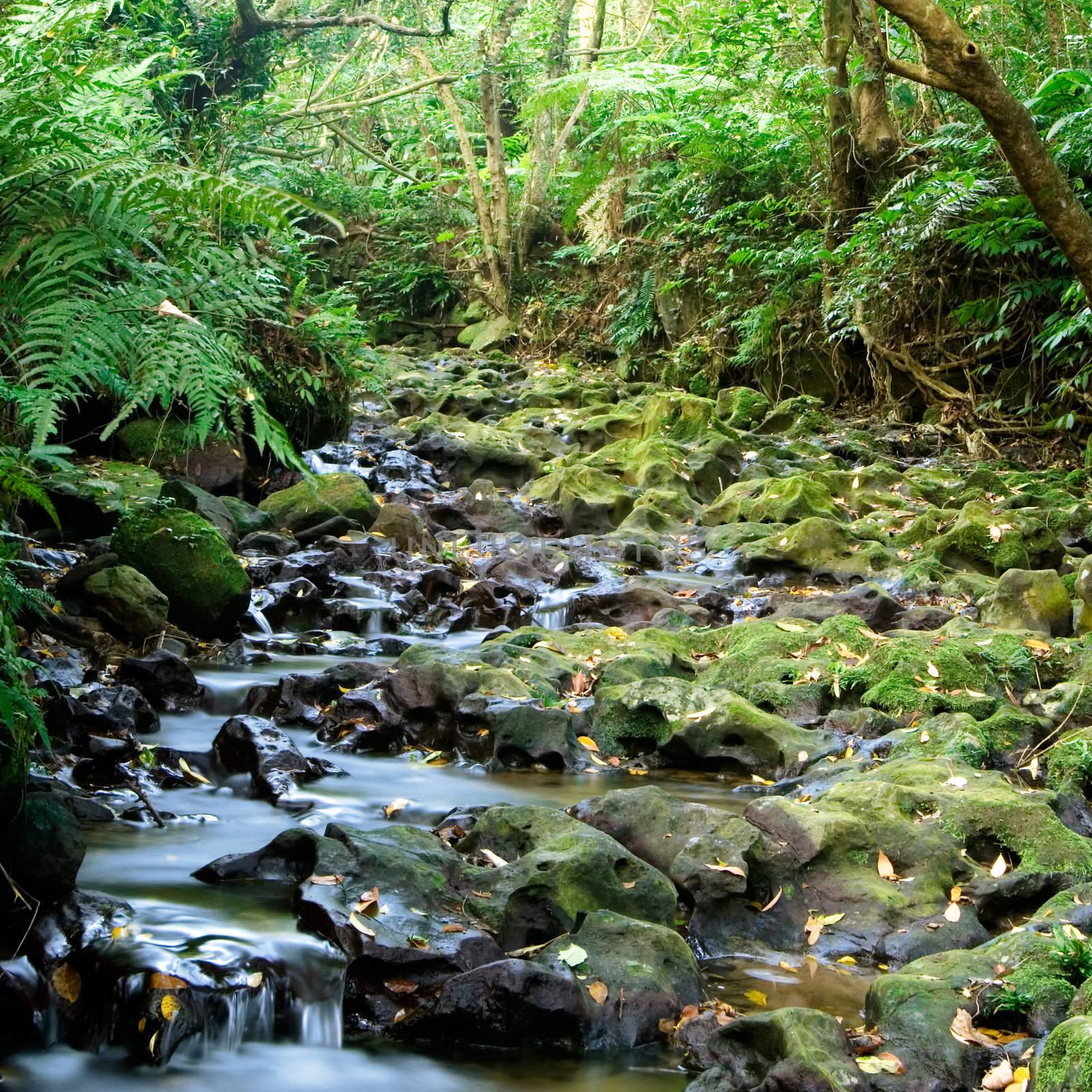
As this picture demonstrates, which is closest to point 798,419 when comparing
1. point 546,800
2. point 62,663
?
point 546,800

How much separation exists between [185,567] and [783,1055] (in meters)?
4.65

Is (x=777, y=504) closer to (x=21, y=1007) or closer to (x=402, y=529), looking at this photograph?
(x=402, y=529)

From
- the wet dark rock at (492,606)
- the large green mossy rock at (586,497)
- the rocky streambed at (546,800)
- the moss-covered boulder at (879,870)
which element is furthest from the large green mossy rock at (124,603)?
the large green mossy rock at (586,497)

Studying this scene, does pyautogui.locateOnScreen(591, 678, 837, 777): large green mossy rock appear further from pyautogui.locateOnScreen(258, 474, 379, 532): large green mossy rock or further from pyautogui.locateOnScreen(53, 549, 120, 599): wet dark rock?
pyautogui.locateOnScreen(258, 474, 379, 532): large green mossy rock

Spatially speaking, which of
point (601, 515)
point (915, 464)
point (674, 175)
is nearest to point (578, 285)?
point (674, 175)

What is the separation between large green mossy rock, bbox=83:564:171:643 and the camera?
6.05 m

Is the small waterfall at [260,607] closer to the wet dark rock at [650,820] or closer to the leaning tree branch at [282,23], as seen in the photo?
the wet dark rock at [650,820]

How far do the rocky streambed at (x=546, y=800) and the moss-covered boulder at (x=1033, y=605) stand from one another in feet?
0.06

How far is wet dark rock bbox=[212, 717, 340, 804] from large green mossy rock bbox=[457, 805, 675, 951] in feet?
4.23

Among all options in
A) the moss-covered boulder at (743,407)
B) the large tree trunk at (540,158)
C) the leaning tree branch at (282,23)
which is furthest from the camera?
the large tree trunk at (540,158)

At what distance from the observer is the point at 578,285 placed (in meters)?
20.7

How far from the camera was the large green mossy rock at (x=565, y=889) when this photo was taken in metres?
3.54

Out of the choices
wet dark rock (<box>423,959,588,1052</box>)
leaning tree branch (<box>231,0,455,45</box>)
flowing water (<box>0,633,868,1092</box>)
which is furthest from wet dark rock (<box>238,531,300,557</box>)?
leaning tree branch (<box>231,0,455,45</box>)

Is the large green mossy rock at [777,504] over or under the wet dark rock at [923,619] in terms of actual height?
over
